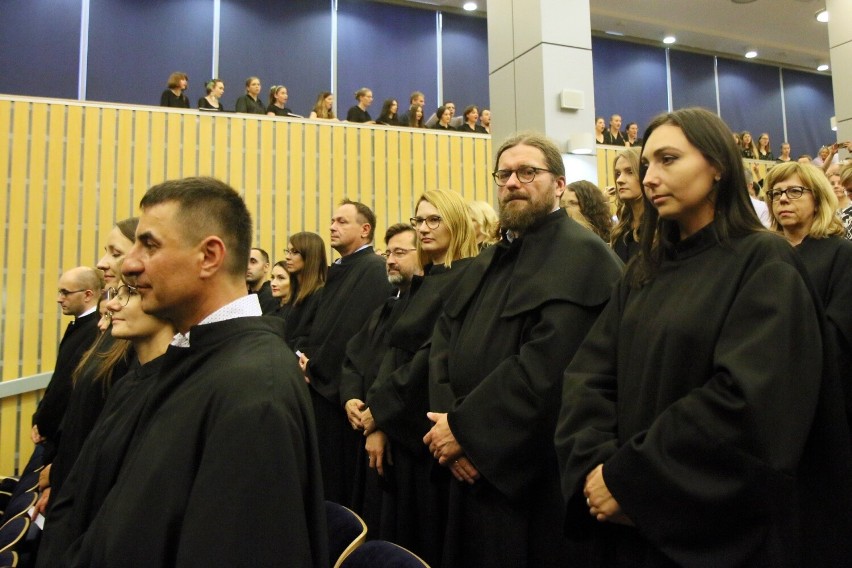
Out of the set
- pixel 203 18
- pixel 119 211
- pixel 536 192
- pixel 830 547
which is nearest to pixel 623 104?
pixel 203 18

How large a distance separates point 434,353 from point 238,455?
145cm

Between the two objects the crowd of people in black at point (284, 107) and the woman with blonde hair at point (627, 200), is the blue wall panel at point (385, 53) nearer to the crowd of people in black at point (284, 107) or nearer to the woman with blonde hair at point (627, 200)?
the crowd of people in black at point (284, 107)

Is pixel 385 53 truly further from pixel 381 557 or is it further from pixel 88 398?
pixel 381 557

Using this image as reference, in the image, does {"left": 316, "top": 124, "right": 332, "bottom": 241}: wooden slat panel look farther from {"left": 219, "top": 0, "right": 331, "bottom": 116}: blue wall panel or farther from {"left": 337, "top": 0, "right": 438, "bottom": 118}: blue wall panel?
{"left": 337, "top": 0, "right": 438, "bottom": 118}: blue wall panel

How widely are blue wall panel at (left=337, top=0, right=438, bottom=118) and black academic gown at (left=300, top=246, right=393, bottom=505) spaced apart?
314 inches

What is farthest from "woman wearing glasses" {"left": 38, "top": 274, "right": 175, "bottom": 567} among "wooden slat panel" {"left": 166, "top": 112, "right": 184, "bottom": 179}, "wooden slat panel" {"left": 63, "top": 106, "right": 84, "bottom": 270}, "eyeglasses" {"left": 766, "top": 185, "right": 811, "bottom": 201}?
"wooden slat panel" {"left": 166, "top": 112, "right": 184, "bottom": 179}

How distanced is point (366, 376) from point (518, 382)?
1.41 m

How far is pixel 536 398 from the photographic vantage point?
220 cm

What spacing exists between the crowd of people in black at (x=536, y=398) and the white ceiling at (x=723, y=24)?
10649 millimetres

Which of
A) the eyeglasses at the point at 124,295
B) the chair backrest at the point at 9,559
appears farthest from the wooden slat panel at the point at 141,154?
the chair backrest at the point at 9,559

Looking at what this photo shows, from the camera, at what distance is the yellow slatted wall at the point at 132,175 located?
721 cm

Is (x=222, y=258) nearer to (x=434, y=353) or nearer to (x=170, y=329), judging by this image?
(x=170, y=329)

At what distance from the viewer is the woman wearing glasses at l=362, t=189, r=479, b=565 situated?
9.28 ft

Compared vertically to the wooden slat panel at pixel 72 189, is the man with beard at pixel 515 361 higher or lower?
lower
